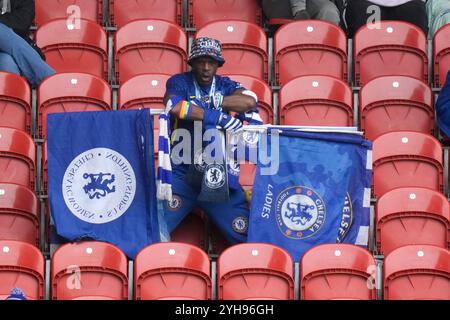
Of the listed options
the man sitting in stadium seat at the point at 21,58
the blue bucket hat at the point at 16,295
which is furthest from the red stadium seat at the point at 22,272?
the man sitting in stadium seat at the point at 21,58

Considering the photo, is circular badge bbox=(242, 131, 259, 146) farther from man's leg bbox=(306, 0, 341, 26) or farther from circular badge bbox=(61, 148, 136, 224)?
man's leg bbox=(306, 0, 341, 26)

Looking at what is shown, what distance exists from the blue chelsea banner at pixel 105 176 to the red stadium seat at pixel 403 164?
5.30ft

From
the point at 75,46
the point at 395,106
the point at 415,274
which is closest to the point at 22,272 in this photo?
the point at 415,274

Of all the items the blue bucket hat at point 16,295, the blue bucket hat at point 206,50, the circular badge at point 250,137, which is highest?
the blue bucket hat at point 206,50

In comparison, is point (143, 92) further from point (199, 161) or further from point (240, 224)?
point (240, 224)

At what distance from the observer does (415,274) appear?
46.2 feet

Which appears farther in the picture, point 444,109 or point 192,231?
point 444,109

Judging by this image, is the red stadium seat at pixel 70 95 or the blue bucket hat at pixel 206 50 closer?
the blue bucket hat at pixel 206 50

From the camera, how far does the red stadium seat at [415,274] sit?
46.1 feet

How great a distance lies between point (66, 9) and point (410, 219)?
3.53 metres

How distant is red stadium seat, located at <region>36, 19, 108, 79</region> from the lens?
1606cm

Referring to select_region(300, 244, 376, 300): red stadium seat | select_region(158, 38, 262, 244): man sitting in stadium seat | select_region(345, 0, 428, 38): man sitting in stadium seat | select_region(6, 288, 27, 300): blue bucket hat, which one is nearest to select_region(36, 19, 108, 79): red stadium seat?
select_region(158, 38, 262, 244): man sitting in stadium seat

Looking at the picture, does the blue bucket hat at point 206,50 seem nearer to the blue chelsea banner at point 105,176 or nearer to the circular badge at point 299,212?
the blue chelsea banner at point 105,176

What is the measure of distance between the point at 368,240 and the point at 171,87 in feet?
5.22
